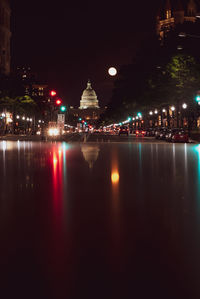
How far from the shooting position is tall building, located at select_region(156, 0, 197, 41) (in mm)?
178375

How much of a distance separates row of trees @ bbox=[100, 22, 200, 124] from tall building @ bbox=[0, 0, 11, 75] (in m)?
44.6

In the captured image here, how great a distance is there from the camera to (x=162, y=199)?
10.6 m

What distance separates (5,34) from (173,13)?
71.7m

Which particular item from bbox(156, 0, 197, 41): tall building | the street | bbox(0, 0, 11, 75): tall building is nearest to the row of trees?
the street

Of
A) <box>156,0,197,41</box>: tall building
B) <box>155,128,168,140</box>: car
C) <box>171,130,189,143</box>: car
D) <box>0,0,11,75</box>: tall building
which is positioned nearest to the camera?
<box>171,130,189,143</box>: car

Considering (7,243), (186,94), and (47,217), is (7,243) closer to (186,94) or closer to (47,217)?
(47,217)

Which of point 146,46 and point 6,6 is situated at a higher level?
point 6,6

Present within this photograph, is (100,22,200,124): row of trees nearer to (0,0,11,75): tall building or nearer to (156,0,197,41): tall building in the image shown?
(0,0,11,75): tall building

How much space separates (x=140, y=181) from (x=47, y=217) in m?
5.66

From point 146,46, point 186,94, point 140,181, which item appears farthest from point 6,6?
point 140,181

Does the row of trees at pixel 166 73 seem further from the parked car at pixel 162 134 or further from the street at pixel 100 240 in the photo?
the street at pixel 100 240

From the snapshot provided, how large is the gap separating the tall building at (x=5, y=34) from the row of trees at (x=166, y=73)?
4461 cm

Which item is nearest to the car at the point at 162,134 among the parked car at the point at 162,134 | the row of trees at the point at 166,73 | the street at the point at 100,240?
the parked car at the point at 162,134

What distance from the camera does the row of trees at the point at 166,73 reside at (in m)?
66.2
